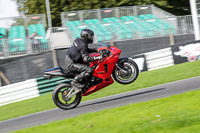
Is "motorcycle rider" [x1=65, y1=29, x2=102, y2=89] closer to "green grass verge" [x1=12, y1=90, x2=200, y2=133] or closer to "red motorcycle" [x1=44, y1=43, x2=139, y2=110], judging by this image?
"red motorcycle" [x1=44, y1=43, x2=139, y2=110]

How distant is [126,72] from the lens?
26.4ft

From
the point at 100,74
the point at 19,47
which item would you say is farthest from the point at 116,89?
the point at 19,47

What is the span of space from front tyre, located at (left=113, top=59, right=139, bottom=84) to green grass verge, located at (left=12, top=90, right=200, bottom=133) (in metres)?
1.25

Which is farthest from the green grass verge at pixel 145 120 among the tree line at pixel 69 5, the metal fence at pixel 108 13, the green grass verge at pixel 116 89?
the tree line at pixel 69 5

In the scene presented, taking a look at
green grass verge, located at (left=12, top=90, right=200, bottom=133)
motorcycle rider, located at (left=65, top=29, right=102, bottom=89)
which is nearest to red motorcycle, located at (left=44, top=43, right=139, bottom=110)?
motorcycle rider, located at (left=65, top=29, right=102, bottom=89)

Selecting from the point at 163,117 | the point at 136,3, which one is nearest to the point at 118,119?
the point at 163,117

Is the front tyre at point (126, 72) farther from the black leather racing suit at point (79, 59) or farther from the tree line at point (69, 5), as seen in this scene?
the tree line at point (69, 5)

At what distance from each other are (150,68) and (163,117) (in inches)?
365

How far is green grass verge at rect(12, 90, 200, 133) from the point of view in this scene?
4930mm

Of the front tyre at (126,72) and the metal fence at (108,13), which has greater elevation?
the metal fence at (108,13)

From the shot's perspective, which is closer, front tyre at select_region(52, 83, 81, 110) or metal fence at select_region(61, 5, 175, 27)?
front tyre at select_region(52, 83, 81, 110)

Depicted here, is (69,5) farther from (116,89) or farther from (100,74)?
(100,74)

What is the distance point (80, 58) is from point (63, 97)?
42.8 inches

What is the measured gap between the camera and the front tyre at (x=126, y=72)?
8.06 m
